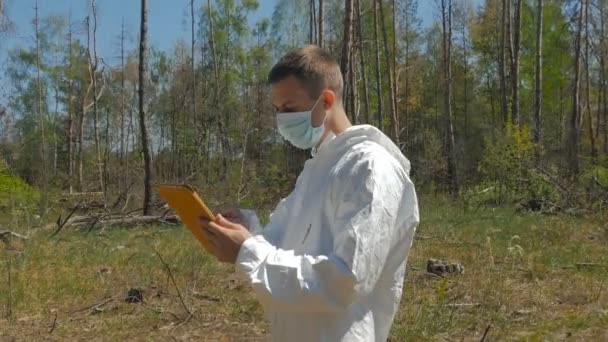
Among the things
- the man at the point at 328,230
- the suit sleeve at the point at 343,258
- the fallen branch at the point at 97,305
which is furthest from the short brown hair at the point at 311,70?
the fallen branch at the point at 97,305

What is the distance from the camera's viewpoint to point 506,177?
13383mm

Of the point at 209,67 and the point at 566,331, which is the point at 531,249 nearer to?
the point at 566,331

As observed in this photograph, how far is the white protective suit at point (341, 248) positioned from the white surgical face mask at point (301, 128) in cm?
7

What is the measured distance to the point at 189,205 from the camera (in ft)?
5.49

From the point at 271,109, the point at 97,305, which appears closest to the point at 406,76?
the point at 271,109

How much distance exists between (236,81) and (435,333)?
→ 32584 millimetres

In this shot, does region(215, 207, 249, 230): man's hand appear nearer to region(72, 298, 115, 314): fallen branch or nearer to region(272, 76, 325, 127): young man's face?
region(272, 76, 325, 127): young man's face

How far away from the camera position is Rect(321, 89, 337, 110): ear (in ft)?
5.45

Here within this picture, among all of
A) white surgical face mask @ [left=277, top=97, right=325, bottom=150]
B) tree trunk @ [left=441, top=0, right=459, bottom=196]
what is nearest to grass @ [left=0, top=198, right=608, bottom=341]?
white surgical face mask @ [left=277, top=97, right=325, bottom=150]

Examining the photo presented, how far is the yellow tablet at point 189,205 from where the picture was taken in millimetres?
1645

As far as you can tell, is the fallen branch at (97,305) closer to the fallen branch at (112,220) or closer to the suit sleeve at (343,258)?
the suit sleeve at (343,258)

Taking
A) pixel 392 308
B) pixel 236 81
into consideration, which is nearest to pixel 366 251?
pixel 392 308

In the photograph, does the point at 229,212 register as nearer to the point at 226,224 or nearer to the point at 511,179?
the point at 226,224

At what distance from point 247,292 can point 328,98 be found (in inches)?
181
